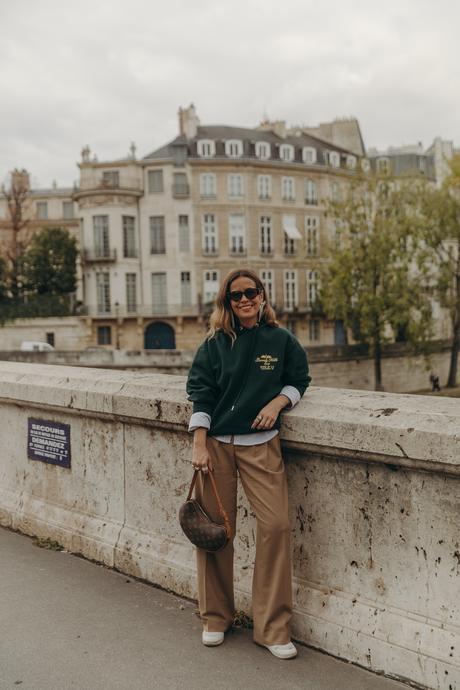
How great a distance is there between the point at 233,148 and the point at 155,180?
6.37 m

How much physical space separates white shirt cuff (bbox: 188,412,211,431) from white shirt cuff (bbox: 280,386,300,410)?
15.7 inches

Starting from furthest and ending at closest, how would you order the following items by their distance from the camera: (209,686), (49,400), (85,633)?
(49,400)
(85,633)
(209,686)

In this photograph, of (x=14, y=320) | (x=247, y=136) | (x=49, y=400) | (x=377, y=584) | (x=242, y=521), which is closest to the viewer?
(x=377, y=584)

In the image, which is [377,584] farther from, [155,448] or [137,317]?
[137,317]

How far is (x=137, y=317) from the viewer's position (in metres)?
49.2

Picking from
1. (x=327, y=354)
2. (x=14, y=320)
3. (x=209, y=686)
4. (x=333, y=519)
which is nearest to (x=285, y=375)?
(x=333, y=519)

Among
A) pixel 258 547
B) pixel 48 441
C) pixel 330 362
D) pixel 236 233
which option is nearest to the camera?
pixel 258 547

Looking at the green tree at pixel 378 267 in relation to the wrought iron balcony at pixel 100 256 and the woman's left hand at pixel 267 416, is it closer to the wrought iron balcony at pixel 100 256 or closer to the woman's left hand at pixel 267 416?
the wrought iron balcony at pixel 100 256

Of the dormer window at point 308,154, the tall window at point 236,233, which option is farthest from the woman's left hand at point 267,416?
the dormer window at point 308,154

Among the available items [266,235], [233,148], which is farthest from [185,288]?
[233,148]

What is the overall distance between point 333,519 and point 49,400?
251 cm

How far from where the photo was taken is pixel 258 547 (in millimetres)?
3629

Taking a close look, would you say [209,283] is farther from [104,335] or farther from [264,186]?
[264,186]

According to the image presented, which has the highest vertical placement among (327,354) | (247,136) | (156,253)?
(247,136)
